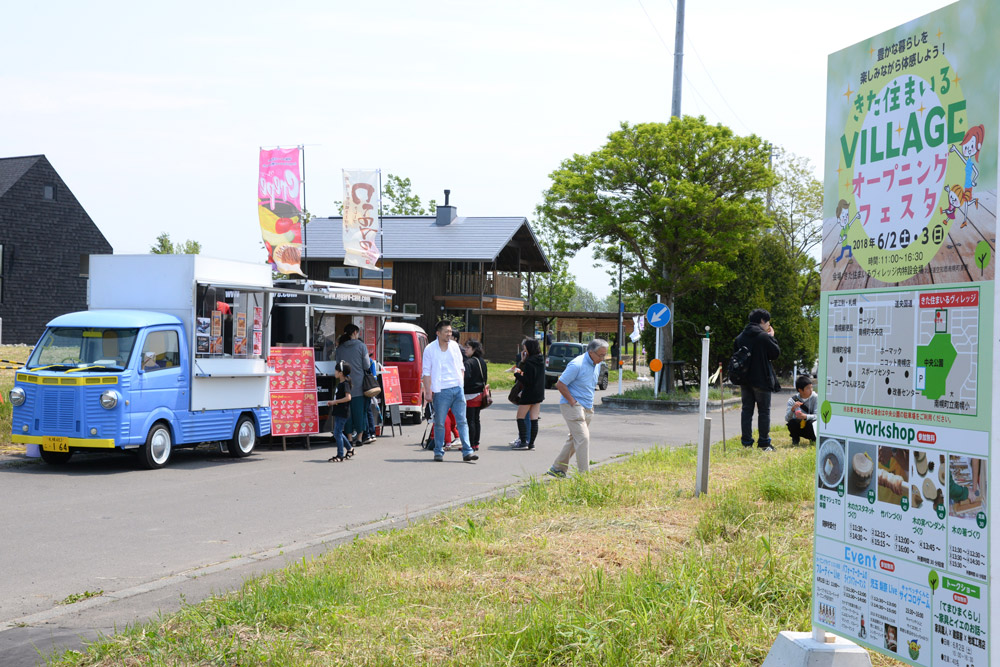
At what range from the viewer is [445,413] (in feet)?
46.5

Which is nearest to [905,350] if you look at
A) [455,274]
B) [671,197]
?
[671,197]

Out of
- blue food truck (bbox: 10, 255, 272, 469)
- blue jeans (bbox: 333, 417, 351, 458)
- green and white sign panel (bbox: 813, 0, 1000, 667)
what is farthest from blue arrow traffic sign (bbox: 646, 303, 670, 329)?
green and white sign panel (bbox: 813, 0, 1000, 667)

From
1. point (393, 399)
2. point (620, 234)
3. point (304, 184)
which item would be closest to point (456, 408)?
point (393, 399)

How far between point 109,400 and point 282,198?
9269 millimetres

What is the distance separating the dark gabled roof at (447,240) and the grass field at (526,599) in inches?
1658

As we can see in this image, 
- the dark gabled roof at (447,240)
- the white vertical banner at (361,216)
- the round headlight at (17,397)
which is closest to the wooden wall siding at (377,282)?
the dark gabled roof at (447,240)

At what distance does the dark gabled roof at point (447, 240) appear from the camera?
51.0m

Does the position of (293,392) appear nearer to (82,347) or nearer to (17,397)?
(82,347)

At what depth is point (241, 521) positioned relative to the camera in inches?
365

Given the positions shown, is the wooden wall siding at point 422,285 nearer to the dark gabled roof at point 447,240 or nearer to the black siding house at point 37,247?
the dark gabled roof at point 447,240

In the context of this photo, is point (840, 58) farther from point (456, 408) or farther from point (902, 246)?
point (456, 408)

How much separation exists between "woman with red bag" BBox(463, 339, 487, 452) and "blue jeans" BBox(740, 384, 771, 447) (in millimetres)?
4066

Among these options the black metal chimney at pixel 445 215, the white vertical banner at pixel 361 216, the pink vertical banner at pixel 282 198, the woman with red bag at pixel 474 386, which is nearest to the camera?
the woman with red bag at pixel 474 386

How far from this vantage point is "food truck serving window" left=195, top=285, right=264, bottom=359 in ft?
45.3
